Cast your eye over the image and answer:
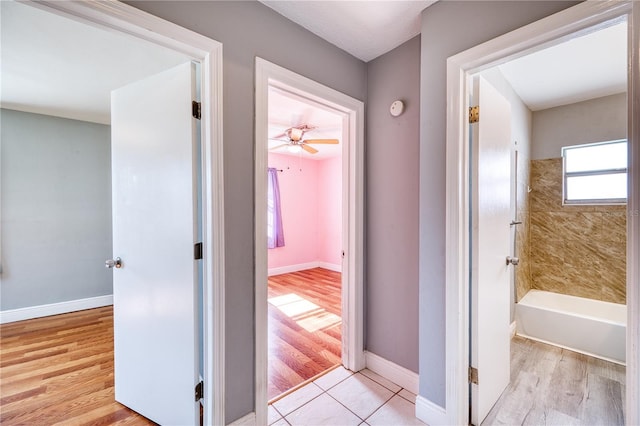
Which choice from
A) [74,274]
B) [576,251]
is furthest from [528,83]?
[74,274]

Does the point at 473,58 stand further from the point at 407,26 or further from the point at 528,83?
the point at 528,83

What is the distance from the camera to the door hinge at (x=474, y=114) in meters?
1.44

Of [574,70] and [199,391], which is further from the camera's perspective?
[574,70]

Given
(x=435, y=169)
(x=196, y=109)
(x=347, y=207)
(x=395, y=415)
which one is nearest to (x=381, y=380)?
(x=395, y=415)

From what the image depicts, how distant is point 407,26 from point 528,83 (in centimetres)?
166

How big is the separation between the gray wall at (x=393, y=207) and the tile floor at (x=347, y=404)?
0.71 feet

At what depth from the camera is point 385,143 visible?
1.96 m

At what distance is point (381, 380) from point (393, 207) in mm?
1315

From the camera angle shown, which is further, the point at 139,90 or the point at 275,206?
the point at 275,206

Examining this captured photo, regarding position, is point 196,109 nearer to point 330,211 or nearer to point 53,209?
point 53,209

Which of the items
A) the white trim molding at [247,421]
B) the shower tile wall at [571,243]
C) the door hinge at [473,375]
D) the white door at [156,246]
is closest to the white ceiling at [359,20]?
the white door at [156,246]

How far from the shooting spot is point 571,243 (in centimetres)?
290

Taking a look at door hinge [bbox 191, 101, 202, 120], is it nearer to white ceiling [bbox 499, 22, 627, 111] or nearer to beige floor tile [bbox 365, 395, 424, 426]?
beige floor tile [bbox 365, 395, 424, 426]

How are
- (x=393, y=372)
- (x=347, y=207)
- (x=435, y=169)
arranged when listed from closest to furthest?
(x=435, y=169) → (x=393, y=372) → (x=347, y=207)
